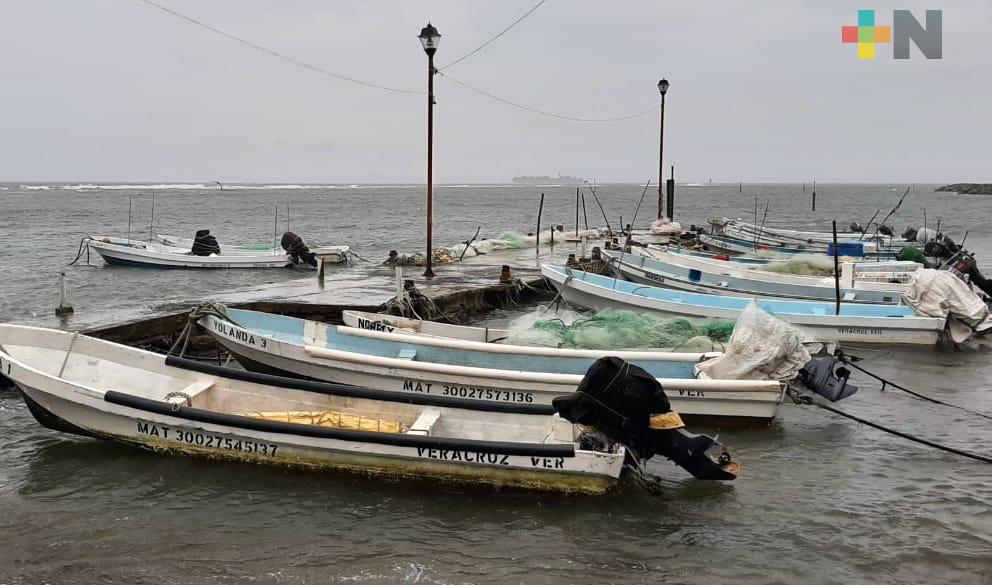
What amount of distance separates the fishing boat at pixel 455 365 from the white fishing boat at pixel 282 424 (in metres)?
0.94

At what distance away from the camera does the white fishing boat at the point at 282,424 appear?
6.98 meters

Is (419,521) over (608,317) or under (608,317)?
under

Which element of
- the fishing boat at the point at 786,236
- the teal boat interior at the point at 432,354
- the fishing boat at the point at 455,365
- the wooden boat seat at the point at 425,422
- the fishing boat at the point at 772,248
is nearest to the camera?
the wooden boat seat at the point at 425,422

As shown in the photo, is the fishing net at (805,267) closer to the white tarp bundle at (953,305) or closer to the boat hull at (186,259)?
the white tarp bundle at (953,305)

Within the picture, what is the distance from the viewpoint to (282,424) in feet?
23.9

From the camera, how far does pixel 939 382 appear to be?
11516 millimetres

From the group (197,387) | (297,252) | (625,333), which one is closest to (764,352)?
(625,333)

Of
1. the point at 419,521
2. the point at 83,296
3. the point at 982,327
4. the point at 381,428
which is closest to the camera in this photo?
the point at 419,521

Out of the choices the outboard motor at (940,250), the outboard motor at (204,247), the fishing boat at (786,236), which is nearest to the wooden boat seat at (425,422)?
the outboard motor at (940,250)

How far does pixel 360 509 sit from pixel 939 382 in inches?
364

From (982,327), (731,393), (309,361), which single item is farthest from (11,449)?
(982,327)

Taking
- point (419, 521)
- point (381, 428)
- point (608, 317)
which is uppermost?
point (608, 317)

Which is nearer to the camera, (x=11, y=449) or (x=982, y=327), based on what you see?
(x=11, y=449)

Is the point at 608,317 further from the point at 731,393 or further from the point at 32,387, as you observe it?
the point at 32,387
